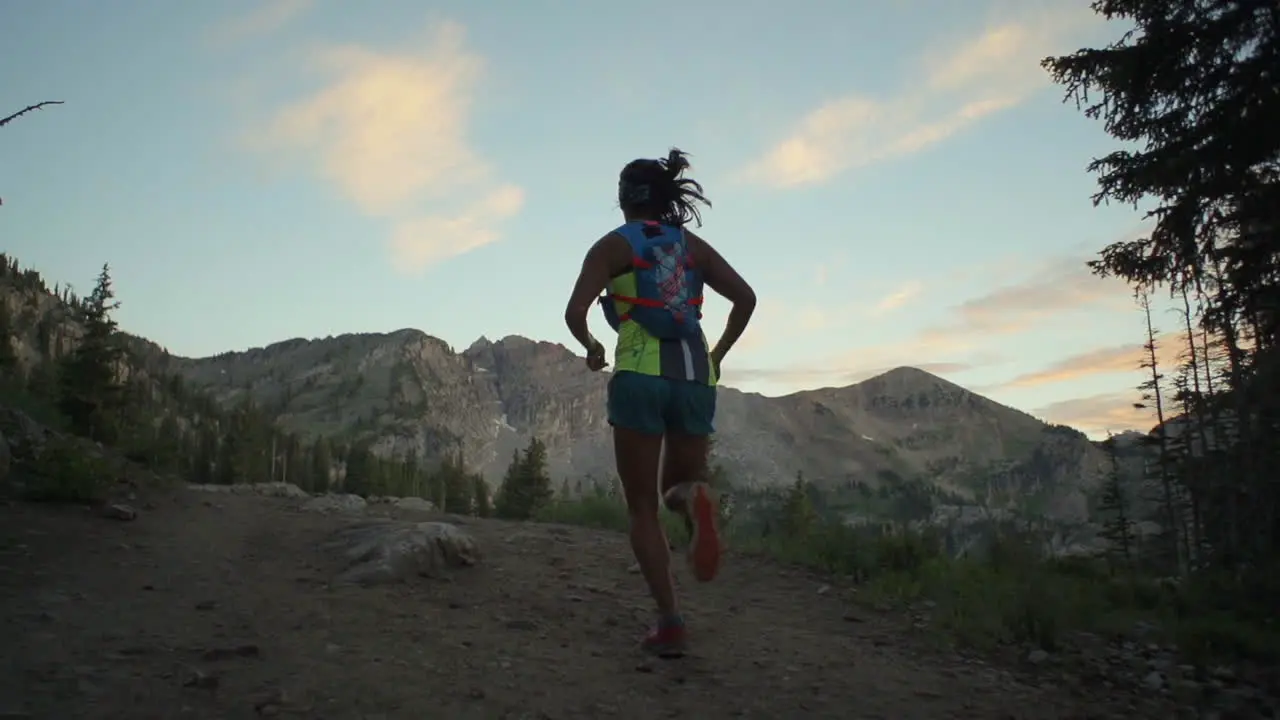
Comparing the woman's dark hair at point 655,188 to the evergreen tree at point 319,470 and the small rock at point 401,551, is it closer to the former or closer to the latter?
the small rock at point 401,551

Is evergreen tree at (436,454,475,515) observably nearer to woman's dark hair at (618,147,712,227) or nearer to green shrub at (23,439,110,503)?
green shrub at (23,439,110,503)

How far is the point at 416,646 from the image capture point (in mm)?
3883

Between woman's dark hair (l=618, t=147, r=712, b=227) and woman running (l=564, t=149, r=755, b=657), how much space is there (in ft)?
0.75

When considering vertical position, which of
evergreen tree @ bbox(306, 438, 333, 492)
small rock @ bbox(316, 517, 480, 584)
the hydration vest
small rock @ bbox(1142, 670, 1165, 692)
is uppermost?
evergreen tree @ bbox(306, 438, 333, 492)

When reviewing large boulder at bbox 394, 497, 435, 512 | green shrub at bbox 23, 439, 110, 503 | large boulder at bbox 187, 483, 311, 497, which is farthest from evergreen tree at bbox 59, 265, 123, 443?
green shrub at bbox 23, 439, 110, 503

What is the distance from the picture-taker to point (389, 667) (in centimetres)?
350

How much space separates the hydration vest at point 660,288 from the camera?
4059mm

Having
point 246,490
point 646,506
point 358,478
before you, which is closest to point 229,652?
point 646,506

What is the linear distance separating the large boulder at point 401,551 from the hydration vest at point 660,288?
2507 mm

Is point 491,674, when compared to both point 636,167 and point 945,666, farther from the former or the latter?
point 636,167

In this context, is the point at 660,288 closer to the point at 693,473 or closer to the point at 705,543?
the point at 693,473

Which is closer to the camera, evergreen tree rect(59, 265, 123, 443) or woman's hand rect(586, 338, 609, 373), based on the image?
woman's hand rect(586, 338, 609, 373)

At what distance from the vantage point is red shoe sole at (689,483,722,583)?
392 centimetres

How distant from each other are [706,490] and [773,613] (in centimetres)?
180
